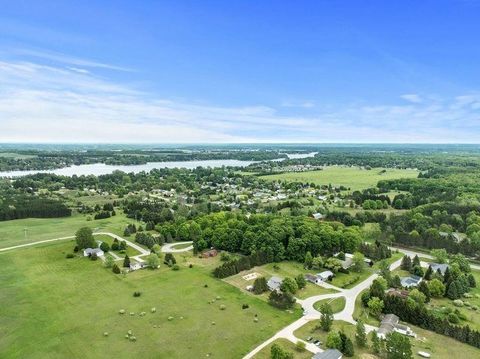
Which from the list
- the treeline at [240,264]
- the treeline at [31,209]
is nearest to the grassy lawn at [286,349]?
the treeline at [240,264]

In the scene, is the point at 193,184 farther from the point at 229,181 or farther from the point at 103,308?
the point at 103,308

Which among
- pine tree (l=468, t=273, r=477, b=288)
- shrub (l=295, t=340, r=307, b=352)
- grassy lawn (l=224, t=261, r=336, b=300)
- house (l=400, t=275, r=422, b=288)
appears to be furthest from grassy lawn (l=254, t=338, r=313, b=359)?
pine tree (l=468, t=273, r=477, b=288)

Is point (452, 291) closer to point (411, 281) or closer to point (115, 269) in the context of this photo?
point (411, 281)

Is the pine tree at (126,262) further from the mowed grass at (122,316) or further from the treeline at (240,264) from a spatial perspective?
the treeline at (240,264)

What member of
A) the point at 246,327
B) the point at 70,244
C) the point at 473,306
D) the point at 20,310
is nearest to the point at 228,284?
the point at 246,327

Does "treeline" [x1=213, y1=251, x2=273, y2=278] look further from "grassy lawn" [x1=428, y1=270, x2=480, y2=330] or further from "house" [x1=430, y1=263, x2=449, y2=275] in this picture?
"house" [x1=430, y1=263, x2=449, y2=275]

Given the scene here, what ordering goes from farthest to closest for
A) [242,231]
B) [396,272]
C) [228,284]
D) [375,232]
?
[375,232], [242,231], [396,272], [228,284]
